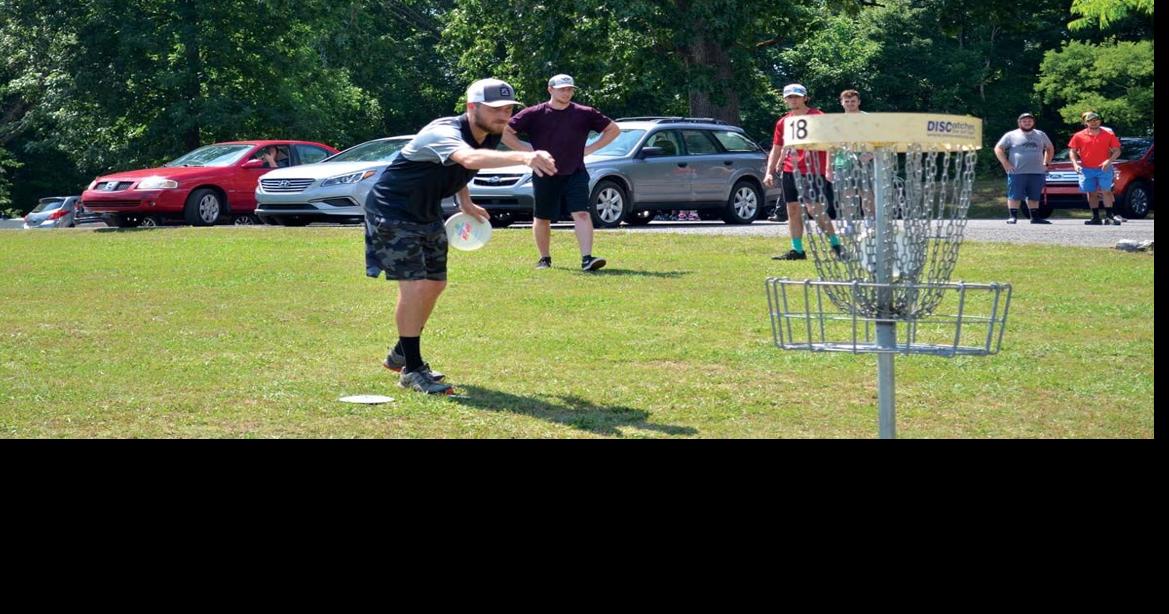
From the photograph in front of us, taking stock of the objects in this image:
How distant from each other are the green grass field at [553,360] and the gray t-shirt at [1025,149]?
3249 millimetres

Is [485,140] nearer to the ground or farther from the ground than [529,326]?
farther from the ground

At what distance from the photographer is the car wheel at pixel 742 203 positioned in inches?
701

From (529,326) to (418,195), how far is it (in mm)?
1983

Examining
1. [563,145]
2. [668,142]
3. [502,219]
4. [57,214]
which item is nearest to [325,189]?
[502,219]

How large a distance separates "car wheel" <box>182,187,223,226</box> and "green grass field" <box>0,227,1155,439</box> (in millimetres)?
7846

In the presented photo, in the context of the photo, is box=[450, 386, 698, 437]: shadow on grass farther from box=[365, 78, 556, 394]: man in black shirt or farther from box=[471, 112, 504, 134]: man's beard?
box=[471, 112, 504, 134]: man's beard

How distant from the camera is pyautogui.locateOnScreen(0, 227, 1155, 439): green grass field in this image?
18.5ft

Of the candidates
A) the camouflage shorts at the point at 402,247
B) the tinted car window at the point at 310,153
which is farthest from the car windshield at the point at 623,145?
the camouflage shorts at the point at 402,247

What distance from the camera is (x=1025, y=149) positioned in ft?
45.5

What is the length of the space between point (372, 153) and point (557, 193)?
7776mm

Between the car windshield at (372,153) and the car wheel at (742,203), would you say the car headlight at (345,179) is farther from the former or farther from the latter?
the car wheel at (742,203)
